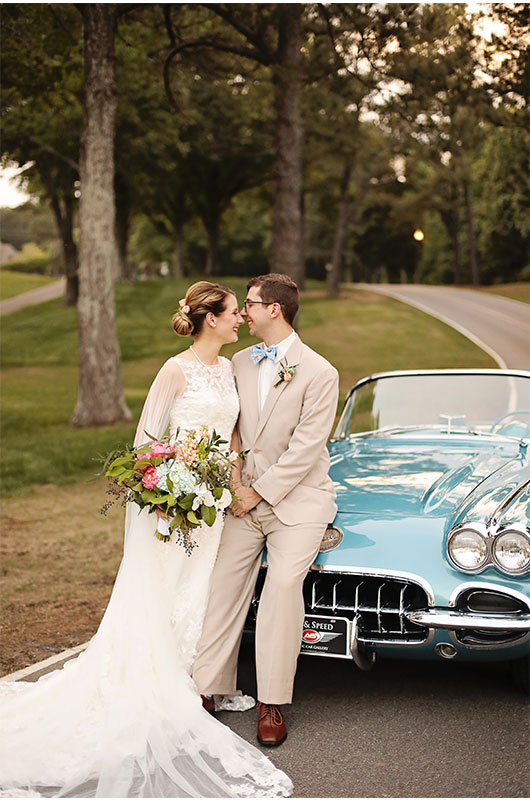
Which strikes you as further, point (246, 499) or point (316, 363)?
point (316, 363)

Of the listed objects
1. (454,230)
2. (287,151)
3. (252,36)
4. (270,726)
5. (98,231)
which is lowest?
(270,726)

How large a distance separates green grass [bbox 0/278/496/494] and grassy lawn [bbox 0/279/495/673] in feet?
0.12

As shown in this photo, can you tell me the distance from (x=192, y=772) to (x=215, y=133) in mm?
33198

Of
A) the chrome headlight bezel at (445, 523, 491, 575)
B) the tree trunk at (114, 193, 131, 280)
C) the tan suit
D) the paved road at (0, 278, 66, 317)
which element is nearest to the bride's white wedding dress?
the tan suit

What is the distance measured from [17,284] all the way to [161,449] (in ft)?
141

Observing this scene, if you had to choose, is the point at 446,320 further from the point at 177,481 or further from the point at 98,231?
the point at 177,481

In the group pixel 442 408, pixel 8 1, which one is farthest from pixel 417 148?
pixel 442 408

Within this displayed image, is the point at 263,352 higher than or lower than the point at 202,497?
higher

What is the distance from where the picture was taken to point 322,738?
12.6ft

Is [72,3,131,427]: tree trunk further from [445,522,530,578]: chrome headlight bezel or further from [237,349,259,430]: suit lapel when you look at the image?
[445,522,530,578]: chrome headlight bezel

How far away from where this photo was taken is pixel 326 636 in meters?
4.01

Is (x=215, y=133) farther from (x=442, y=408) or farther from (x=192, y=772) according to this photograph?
(x=192, y=772)

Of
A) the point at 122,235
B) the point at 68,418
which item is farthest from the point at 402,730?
the point at 122,235

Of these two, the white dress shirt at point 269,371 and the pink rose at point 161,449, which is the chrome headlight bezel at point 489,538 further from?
the pink rose at point 161,449
